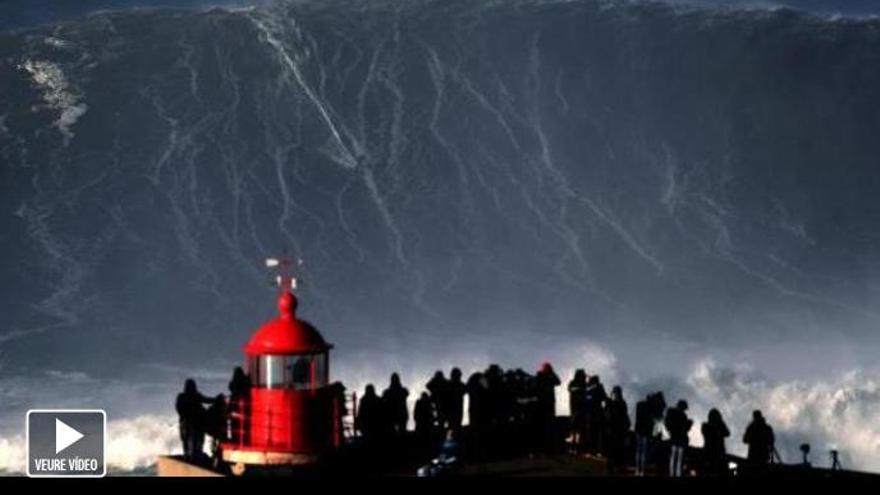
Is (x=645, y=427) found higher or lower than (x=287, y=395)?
lower

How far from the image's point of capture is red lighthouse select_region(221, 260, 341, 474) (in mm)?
17250

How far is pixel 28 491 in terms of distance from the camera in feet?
32.1

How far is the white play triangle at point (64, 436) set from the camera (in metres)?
12.0

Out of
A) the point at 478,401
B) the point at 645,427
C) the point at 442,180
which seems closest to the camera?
the point at 645,427

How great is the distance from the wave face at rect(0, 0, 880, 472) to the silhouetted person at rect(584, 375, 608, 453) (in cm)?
2182

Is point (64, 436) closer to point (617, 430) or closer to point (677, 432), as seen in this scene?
point (677, 432)

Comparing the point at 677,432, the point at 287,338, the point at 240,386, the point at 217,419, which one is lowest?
the point at 677,432

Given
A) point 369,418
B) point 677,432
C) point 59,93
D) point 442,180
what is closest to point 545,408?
point 369,418

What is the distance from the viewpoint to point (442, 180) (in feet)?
172

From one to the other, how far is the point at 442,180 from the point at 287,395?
35101 millimetres

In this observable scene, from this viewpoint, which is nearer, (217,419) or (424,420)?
(217,419)

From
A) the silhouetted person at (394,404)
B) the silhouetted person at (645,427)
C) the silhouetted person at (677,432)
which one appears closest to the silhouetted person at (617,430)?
the silhouetted person at (645,427)

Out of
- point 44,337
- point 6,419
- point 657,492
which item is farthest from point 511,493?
point 44,337

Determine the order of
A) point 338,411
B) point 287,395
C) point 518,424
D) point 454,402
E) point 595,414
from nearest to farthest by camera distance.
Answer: point 287,395 < point 338,411 < point 454,402 < point 595,414 < point 518,424
